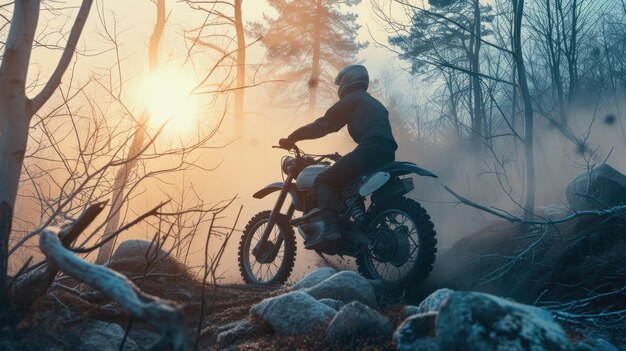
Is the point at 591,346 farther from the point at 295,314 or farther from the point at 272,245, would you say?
the point at 272,245

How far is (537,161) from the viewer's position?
19.1 meters

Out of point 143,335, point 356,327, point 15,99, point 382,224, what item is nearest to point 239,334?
point 143,335

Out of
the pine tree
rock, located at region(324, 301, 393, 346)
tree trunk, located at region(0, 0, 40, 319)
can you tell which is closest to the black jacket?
rock, located at region(324, 301, 393, 346)

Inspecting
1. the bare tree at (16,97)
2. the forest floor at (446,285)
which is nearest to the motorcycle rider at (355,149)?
the forest floor at (446,285)

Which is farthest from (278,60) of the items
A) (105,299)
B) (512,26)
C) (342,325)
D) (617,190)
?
(342,325)

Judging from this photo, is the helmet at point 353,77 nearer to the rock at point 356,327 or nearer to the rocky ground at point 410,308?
the rocky ground at point 410,308

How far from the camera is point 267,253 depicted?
7996mm

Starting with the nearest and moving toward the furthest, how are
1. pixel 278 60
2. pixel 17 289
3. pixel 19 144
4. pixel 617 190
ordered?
pixel 17 289
pixel 19 144
pixel 617 190
pixel 278 60

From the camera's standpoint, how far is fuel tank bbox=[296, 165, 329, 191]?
7.32 m

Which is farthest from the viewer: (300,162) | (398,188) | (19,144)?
(300,162)

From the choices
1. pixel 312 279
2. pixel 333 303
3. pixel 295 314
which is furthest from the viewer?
pixel 312 279

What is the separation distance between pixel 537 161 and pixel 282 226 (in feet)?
43.5

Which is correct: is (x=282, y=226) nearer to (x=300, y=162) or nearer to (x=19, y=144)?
(x=300, y=162)

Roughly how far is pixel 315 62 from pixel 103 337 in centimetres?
2483
